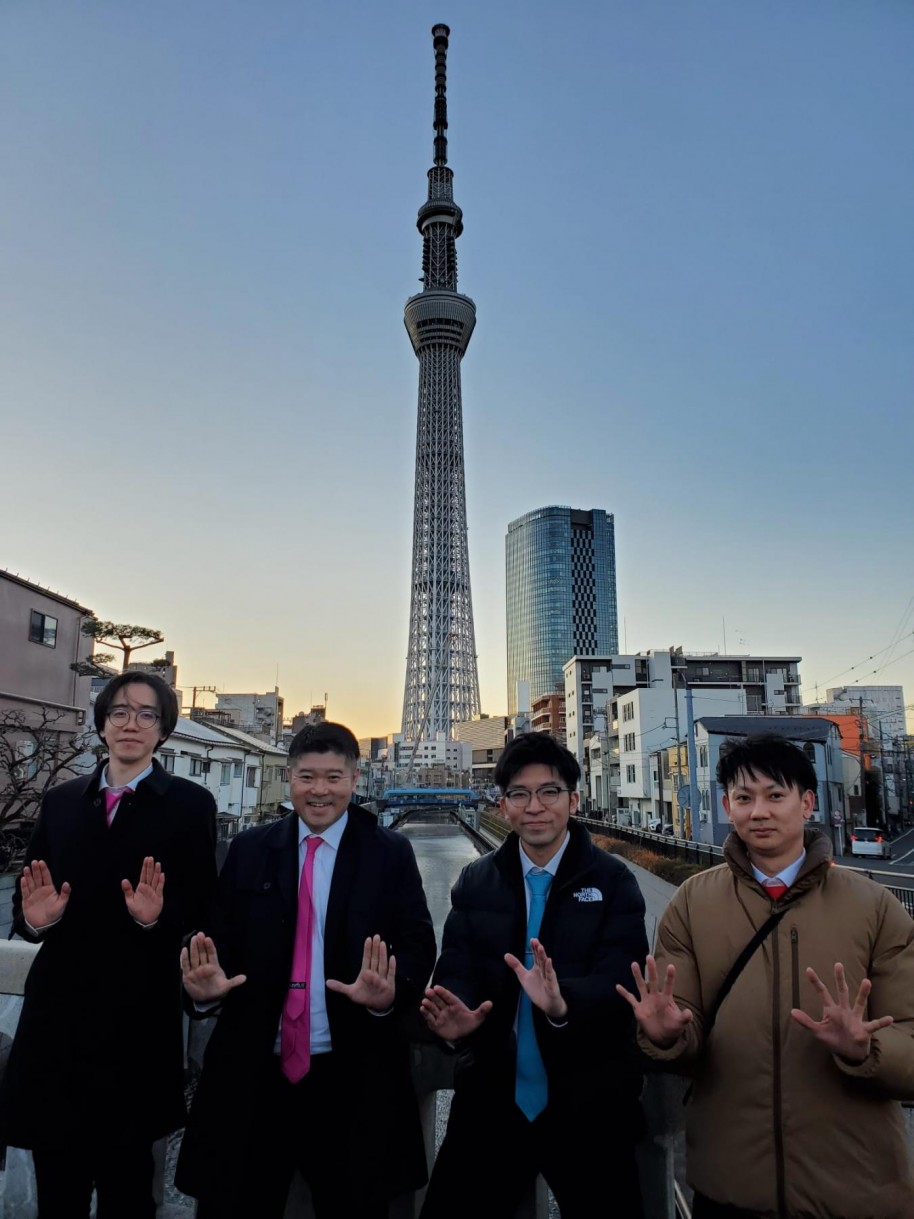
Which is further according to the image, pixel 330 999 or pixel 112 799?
pixel 112 799

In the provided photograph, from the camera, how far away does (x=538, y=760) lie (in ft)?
7.82

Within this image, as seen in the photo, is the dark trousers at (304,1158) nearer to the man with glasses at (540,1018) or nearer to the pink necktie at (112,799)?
the man with glasses at (540,1018)

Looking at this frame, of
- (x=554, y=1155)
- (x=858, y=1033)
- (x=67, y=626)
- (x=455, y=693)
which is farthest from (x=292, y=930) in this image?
(x=455, y=693)

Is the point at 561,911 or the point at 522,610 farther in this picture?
the point at 522,610

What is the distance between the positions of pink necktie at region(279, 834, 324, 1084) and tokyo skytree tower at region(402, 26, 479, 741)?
313 ft

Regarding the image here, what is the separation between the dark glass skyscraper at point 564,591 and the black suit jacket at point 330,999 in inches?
4970

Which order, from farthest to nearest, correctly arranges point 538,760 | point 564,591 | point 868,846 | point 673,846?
1. point 564,591
2. point 868,846
3. point 673,846
4. point 538,760

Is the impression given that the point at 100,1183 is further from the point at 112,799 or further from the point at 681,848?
the point at 681,848

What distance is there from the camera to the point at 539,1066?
212cm

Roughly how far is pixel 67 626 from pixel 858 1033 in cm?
2037

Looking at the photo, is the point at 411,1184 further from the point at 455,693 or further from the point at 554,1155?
the point at 455,693

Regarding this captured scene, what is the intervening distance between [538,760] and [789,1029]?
0.96 m

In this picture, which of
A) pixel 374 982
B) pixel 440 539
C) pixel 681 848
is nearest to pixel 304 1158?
pixel 374 982

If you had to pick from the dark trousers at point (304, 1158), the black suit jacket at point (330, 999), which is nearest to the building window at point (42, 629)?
the black suit jacket at point (330, 999)
